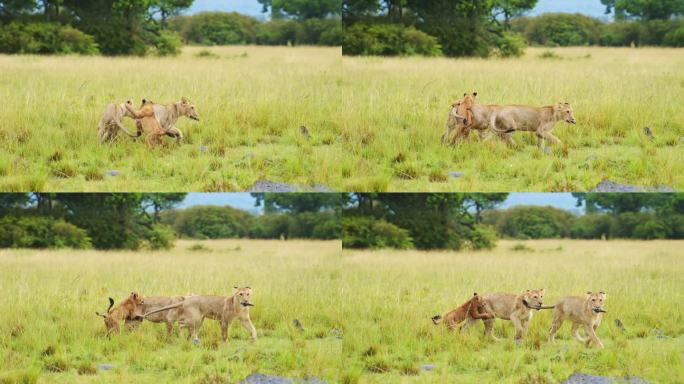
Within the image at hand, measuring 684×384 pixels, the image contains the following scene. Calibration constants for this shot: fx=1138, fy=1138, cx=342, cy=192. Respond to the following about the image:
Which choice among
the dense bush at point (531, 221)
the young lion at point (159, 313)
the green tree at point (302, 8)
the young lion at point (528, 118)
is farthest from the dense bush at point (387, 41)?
the young lion at point (159, 313)

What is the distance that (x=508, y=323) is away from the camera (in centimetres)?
1395

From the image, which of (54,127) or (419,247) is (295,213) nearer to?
(419,247)

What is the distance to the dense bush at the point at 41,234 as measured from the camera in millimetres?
16766

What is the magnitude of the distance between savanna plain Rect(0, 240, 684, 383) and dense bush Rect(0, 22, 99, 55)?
6.50 meters

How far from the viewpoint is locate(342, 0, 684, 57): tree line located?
20.3 metres

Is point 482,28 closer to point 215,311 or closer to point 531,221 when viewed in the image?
point 531,221

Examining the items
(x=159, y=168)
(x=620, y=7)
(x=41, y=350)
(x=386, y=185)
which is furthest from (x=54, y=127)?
(x=620, y=7)

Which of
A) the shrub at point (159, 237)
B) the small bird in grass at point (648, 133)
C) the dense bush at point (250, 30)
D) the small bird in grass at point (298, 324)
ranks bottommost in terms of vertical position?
the small bird in grass at point (298, 324)

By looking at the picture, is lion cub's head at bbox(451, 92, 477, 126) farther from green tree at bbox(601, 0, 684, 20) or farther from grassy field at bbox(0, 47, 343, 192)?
green tree at bbox(601, 0, 684, 20)

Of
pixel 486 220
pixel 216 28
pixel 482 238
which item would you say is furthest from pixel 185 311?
pixel 216 28

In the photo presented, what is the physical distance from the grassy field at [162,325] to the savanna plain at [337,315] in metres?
0.02

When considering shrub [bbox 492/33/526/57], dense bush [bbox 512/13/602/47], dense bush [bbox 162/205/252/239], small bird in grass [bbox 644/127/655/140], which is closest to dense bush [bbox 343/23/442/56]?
shrub [bbox 492/33/526/57]

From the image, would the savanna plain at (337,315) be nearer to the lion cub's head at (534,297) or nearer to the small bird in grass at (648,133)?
the lion cub's head at (534,297)

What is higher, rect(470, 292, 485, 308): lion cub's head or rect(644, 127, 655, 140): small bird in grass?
rect(644, 127, 655, 140): small bird in grass
